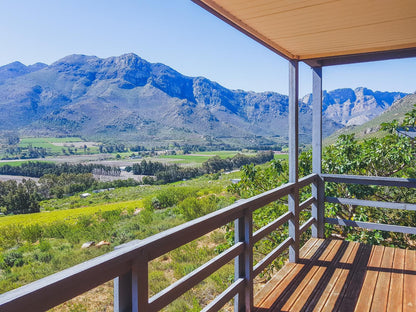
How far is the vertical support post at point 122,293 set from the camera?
1157 mm

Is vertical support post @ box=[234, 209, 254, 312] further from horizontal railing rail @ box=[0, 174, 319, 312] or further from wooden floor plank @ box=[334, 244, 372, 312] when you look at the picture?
wooden floor plank @ box=[334, 244, 372, 312]

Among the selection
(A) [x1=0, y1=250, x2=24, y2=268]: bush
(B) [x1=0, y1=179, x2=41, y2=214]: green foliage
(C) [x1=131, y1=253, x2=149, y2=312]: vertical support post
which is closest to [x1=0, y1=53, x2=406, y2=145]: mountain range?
(B) [x1=0, y1=179, x2=41, y2=214]: green foliage

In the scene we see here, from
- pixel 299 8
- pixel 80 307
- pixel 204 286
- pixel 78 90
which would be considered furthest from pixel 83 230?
pixel 78 90

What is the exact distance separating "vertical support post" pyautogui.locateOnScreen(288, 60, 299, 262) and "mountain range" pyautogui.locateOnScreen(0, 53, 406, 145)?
15973mm

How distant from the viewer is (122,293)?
3.85 ft

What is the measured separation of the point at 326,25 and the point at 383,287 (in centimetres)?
225

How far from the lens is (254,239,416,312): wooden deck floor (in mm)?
2281

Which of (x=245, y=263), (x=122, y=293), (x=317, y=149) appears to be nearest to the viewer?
(x=122, y=293)

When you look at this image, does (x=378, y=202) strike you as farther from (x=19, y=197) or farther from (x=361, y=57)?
(x=19, y=197)

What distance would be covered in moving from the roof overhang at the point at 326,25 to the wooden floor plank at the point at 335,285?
216cm

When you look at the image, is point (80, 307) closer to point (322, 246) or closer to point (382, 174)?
point (322, 246)


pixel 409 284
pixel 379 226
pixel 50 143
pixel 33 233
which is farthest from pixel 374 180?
pixel 50 143

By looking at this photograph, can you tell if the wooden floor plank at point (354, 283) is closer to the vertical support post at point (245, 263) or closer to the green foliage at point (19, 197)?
the vertical support post at point (245, 263)

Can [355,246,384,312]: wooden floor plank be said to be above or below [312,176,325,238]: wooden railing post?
below
